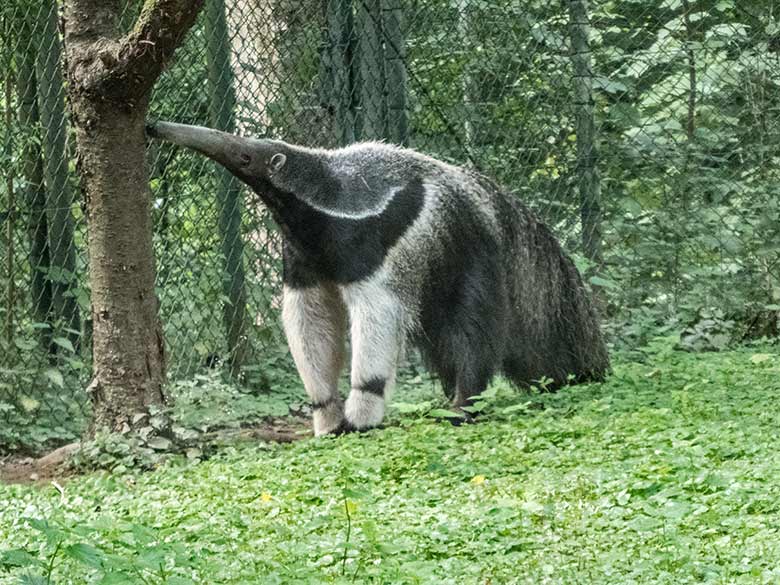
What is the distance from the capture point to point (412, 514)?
4.76m

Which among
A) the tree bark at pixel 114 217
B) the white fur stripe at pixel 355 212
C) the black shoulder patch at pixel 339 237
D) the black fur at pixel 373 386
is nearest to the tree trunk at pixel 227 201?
the black shoulder patch at pixel 339 237

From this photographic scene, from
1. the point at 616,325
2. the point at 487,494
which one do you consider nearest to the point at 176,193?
the point at 616,325

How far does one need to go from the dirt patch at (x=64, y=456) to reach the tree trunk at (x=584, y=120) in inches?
113

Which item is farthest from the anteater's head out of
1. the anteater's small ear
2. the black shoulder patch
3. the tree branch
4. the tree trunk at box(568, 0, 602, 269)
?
the tree trunk at box(568, 0, 602, 269)

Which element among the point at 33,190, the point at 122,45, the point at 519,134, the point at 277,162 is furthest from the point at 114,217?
the point at 519,134

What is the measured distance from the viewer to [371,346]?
741cm

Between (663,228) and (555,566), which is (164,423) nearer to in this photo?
(555,566)

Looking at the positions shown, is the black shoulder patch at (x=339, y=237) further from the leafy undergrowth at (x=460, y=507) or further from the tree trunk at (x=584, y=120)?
the tree trunk at (x=584, y=120)

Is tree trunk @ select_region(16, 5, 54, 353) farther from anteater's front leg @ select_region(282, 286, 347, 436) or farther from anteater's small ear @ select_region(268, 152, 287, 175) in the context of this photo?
anteater's front leg @ select_region(282, 286, 347, 436)

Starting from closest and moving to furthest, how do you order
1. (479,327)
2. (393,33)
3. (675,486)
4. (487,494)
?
(675,486) < (487,494) < (479,327) < (393,33)

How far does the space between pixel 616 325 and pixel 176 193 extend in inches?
139

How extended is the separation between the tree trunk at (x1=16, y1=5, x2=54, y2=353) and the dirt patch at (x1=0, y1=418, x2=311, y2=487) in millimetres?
1005

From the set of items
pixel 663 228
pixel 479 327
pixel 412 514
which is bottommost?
pixel 412 514

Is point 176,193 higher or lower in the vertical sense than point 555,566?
higher
